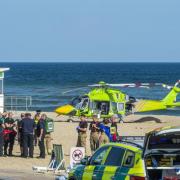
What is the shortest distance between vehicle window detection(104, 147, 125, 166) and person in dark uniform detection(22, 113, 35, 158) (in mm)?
9105

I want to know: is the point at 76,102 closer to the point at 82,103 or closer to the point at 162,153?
the point at 82,103

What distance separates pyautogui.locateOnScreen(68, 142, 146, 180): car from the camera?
11227 mm

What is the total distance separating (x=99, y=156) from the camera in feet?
41.4

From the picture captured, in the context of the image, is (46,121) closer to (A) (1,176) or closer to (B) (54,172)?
(B) (54,172)

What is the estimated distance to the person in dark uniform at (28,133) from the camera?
21.2m

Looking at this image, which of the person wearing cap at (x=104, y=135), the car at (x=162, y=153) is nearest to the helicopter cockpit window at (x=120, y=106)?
the person wearing cap at (x=104, y=135)

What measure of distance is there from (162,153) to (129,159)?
21.4 inches

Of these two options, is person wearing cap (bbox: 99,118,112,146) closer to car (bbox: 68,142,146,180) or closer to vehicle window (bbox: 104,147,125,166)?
car (bbox: 68,142,146,180)

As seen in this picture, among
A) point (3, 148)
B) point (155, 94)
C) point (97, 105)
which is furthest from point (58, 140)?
point (155, 94)

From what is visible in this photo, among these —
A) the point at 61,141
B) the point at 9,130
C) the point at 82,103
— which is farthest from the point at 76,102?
the point at 9,130

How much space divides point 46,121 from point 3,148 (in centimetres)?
175

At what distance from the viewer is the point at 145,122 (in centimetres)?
3956

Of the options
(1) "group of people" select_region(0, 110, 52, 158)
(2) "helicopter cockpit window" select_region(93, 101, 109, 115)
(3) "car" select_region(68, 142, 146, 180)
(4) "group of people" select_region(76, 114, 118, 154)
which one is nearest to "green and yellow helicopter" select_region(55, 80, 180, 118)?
(2) "helicopter cockpit window" select_region(93, 101, 109, 115)

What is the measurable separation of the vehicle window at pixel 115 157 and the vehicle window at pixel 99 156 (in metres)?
0.21
